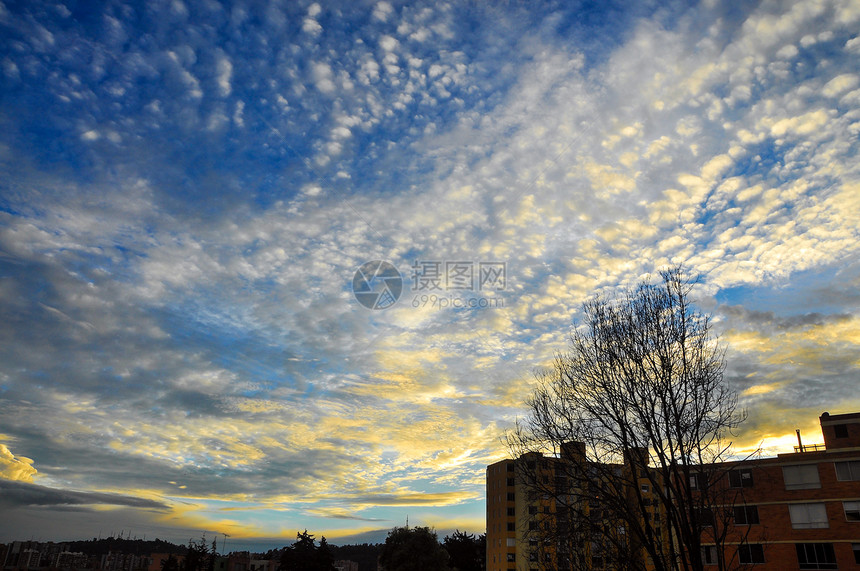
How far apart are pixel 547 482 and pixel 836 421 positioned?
47591 millimetres

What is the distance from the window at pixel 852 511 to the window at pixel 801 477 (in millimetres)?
2109

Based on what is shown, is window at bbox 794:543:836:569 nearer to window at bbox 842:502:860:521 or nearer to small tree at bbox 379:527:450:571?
window at bbox 842:502:860:521

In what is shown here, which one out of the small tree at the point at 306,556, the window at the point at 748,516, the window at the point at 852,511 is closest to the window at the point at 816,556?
the window at the point at 852,511

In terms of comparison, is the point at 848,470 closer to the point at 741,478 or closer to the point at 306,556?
the point at 741,478

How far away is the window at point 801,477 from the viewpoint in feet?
137

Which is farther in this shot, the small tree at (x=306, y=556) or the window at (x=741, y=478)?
the small tree at (x=306, y=556)

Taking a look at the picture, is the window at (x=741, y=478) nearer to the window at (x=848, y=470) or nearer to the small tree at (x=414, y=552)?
the window at (x=848, y=470)

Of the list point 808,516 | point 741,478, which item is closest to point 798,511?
point 808,516

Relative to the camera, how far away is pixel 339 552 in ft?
636

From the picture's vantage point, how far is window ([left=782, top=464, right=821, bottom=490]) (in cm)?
4175

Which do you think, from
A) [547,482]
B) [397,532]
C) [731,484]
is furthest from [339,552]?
[547,482]

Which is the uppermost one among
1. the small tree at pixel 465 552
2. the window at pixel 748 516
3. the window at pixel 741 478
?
the window at pixel 741 478

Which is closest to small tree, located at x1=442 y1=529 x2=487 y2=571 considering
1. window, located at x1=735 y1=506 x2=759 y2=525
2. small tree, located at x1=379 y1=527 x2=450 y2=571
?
small tree, located at x1=379 y1=527 x2=450 y2=571

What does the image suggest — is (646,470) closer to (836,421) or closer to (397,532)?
(836,421)
